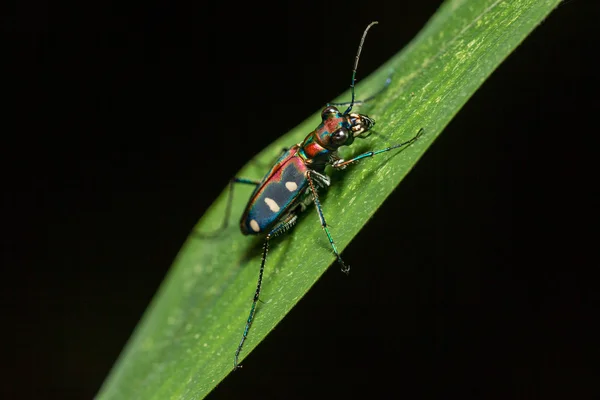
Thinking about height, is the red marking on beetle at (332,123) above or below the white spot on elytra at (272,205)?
above

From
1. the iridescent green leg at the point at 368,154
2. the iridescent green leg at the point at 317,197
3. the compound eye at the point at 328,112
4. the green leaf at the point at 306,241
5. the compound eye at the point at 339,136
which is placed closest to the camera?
the green leaf at the point at 306,241

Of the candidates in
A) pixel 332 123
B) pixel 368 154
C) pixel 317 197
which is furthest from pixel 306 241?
pixel 332 123

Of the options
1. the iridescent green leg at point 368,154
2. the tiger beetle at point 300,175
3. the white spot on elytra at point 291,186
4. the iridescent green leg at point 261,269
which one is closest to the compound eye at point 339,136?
the tiger beetle at point 300,175

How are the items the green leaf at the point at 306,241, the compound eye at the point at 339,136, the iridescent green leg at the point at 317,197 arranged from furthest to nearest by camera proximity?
the compound eye at the point at 339,136 → the iridescent green leg at the point at 317,197 → the green leaf at the point at 306,241

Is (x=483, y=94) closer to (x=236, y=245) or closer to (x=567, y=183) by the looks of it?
(x=567, y=183)

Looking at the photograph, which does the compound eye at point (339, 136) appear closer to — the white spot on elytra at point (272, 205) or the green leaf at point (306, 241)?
the green leaf at point (306, 241)

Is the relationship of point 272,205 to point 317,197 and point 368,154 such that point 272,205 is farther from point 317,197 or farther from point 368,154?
point 368,154

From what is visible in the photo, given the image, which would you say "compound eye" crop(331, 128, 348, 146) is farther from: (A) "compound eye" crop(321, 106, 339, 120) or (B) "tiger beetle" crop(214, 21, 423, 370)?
(A) "compound eye" crop(321, 106, 339, 120)

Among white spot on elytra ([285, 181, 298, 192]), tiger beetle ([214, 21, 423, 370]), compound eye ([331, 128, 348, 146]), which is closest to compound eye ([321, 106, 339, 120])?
tiger beetle ([214, 21, 423, 370])

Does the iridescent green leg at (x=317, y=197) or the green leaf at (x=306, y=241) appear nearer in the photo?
the green leaf at (x=306, y=241)
